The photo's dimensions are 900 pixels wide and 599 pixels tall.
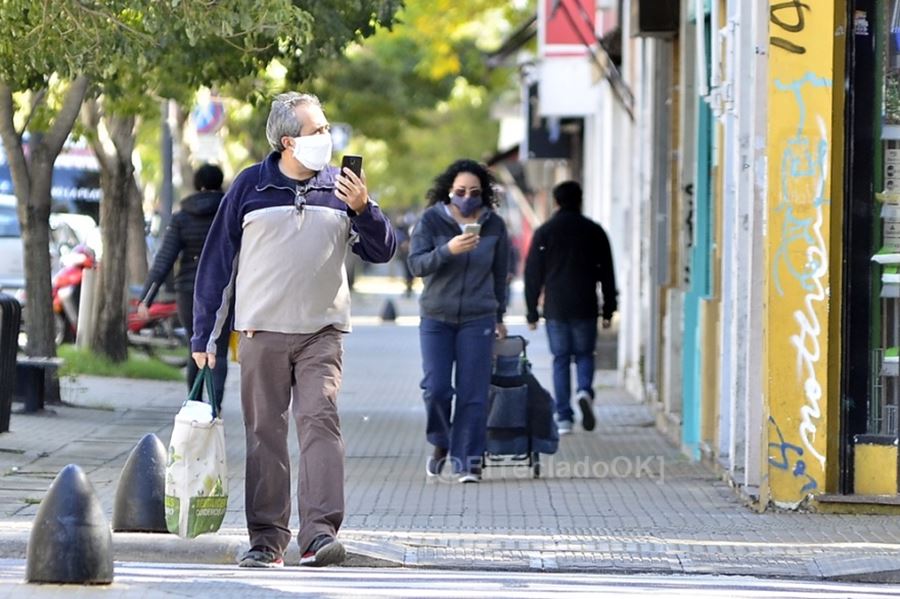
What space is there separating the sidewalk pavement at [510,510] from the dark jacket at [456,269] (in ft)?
3.16

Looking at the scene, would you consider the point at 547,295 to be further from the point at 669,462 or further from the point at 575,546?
the point at 575,546

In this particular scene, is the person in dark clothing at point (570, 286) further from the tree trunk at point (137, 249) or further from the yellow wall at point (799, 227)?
the tree trunk at point (137, 249)

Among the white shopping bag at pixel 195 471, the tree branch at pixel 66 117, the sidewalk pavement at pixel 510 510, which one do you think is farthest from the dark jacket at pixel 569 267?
the white shopping bag at pixel 195 471

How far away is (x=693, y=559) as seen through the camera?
27.7 ft

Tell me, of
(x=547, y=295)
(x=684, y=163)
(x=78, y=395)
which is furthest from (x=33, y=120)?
(x=684, y=163)

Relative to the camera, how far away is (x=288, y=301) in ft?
25.6

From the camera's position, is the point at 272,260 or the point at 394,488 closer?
the point at 272,260

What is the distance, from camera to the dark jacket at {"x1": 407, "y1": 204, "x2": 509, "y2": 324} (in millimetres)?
11102

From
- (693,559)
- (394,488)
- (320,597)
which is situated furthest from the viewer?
(394,488)

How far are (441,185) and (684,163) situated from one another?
3047mm

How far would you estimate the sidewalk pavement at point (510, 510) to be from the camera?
330 inches

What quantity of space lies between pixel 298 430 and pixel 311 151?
106cm

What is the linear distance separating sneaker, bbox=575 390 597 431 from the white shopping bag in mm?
7434

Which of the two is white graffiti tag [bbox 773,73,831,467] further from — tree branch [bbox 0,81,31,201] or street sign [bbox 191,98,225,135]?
street sign [bbox 191,98,225,135]
